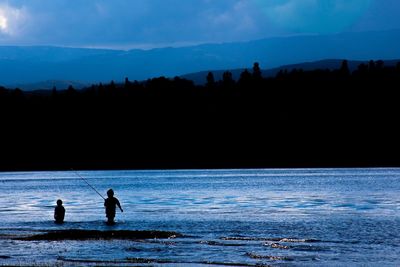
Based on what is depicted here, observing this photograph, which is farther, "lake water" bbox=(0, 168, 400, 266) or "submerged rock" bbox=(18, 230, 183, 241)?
"submerged rock" bbox=(18, 230, 183, 241)

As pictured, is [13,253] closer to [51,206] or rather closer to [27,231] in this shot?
[27,231]

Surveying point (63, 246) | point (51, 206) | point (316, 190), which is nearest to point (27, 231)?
point (63, 246)

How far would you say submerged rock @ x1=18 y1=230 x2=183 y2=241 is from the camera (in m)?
44.4

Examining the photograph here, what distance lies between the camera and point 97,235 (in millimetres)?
45156

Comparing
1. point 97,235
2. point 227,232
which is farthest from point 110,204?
point 227,232

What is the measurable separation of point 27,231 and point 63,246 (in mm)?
9502

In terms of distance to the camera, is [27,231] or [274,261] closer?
[274,261]

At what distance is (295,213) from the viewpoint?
64.8m

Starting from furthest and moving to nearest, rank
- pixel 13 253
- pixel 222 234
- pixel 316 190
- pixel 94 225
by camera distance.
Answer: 1. pixel 316 190
2. pixel 94 225
3. pixel 222 234
4. pixel 13 253

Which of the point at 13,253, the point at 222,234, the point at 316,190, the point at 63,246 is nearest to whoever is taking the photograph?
the point at 13,253

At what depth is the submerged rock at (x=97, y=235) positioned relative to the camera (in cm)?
4438

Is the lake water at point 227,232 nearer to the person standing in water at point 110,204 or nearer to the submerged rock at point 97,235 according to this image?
the person standing in water at point 110,204

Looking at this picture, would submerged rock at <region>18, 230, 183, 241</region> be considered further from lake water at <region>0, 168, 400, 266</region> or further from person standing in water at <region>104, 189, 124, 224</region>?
person standing in water at <region>104, 189, 124, 224</region>

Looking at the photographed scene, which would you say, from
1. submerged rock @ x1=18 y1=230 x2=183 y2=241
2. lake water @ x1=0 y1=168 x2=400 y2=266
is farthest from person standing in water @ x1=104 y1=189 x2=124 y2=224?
submerged rock @ x1=18 y1=230 x2=183 y2=241
